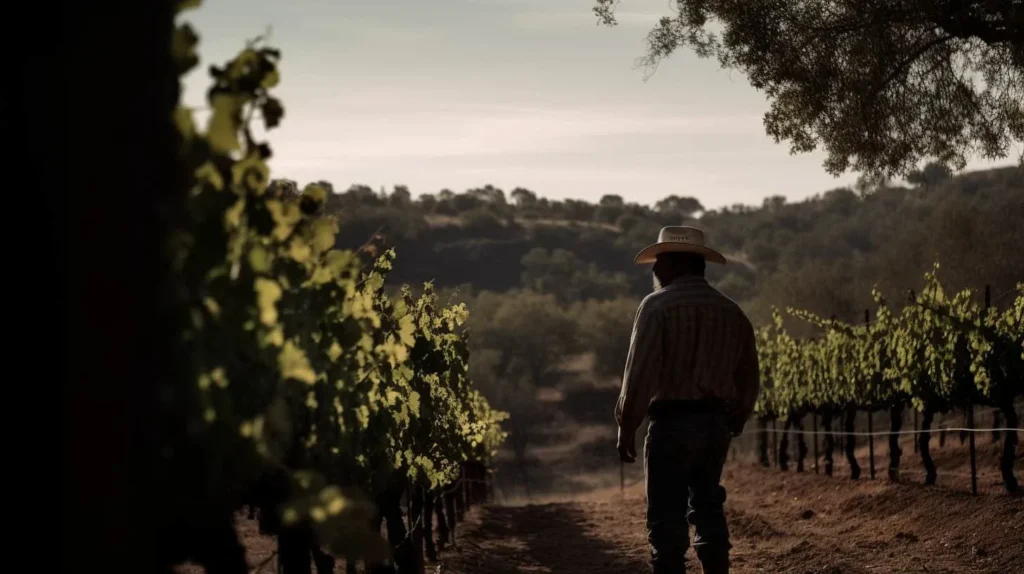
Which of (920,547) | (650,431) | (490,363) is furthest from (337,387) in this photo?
(490,363)

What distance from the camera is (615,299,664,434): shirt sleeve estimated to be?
5844mm

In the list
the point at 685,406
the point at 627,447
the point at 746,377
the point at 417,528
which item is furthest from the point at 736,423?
the point at 417,528

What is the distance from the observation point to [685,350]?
5.89m

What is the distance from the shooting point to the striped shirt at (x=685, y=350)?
5.84 meters

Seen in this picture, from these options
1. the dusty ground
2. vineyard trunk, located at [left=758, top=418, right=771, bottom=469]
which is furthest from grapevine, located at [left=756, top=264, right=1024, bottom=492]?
vineyard trunk, located at [left=758, top=418, right=771, bottom=469]

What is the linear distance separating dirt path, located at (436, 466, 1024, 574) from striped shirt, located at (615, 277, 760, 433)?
3263 mm

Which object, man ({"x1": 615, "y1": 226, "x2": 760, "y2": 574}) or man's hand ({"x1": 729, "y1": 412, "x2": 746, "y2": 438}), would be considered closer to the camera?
man ({"x1": 615, "y1": 226, "x2": 760, "y2": 574})

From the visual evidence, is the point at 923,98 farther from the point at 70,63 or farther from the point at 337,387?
the point at 70,63

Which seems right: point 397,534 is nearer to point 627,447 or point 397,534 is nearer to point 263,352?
point 627,447

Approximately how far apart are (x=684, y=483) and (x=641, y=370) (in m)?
0.54

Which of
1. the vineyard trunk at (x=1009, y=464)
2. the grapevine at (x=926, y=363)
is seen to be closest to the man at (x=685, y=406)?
the vineyard trunk at (x=1009, y=464)

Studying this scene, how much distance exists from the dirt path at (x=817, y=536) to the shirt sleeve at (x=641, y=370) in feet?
11.2

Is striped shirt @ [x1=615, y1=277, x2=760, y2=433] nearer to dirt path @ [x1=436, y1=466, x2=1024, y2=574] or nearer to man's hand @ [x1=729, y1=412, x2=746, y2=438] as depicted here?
man's hand @ [x1=729, y1=412, x2=746, y2=438]

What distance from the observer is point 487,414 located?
19.3 metres
